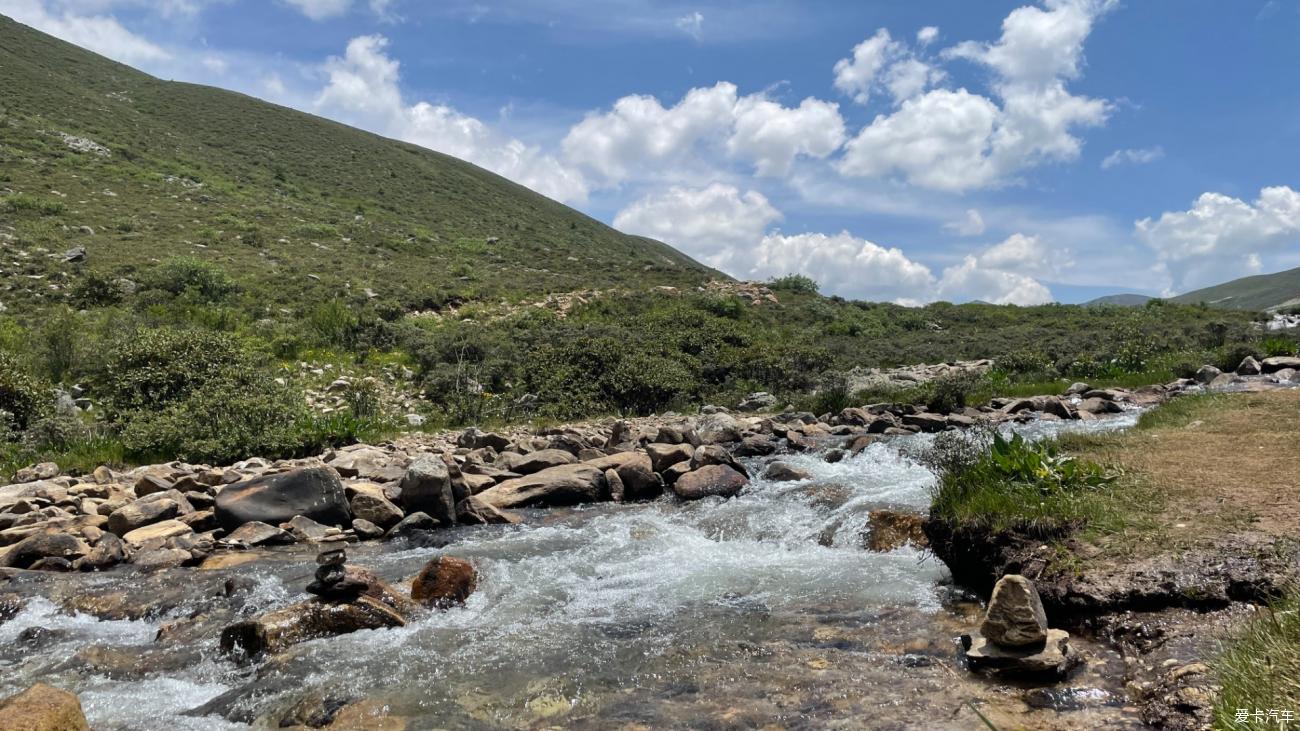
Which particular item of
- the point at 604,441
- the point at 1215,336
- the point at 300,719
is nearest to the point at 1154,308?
the point at 1215,336

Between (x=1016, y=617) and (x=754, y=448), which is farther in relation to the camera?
(x=754, y=448)

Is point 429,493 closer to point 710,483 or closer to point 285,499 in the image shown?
point 285,499

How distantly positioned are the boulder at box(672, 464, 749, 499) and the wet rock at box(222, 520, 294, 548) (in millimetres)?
5934

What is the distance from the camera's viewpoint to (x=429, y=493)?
10.9m

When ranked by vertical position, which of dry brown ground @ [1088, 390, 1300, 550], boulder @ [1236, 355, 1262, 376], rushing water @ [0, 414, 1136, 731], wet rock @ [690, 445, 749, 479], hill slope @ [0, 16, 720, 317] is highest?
hill slope @ [0, 16, 720, 317]

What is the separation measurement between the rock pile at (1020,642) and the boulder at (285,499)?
28.9 ft

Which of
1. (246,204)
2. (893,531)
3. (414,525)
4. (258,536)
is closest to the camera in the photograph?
(893,531)

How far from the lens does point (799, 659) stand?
5.56 m

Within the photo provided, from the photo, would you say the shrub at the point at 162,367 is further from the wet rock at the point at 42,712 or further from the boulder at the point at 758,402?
the boulder at the point at 758,402

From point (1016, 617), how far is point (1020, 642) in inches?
6.3

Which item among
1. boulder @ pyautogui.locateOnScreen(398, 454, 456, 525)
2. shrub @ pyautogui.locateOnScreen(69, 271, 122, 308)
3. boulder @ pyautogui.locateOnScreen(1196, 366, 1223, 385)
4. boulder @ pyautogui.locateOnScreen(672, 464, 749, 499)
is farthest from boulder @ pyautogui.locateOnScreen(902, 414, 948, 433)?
shrub @ pyautogui.locateOnScreen(69, 271, 122, 308)

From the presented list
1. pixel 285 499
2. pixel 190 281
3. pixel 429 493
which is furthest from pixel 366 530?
pixel 190 281

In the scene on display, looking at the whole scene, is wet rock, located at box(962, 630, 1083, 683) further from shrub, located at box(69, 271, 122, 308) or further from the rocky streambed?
shrub, located at box(69, 271, 122, 308)

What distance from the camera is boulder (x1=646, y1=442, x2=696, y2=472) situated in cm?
1350
